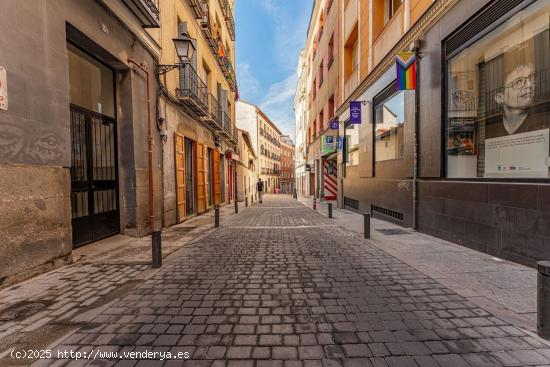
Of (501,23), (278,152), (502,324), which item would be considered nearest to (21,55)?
(502,324)

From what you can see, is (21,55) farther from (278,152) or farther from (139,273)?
(278,152)

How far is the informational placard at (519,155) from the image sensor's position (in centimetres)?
450

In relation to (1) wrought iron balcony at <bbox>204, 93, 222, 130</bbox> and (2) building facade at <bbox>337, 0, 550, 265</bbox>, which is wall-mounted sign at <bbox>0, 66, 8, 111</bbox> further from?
(1) wrought iron balcony at <bbox>204, 93, 222, 130</bbox>

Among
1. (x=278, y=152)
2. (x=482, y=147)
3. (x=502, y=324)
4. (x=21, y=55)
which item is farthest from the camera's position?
(x=278, y=152)

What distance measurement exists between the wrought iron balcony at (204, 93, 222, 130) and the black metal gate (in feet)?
21.1

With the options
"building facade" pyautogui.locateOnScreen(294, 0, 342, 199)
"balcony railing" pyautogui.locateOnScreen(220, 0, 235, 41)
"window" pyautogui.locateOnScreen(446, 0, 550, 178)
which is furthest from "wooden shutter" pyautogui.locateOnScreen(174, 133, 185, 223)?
"balcony railing" pyautogui.locateOnScreen(220, 0, 235, 41)

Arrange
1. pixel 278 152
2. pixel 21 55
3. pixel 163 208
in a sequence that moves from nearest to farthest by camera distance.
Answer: pixel 21 55
pixel 163 208
pixel 278 152

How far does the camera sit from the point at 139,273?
14.9 ft

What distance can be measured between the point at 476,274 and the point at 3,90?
24.5 feet

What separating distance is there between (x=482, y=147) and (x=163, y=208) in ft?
28.8

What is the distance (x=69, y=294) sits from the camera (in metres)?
3.65

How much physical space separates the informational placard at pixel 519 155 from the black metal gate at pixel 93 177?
342 inches

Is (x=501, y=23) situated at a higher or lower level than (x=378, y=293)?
higher

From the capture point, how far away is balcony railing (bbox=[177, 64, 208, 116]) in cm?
1030
